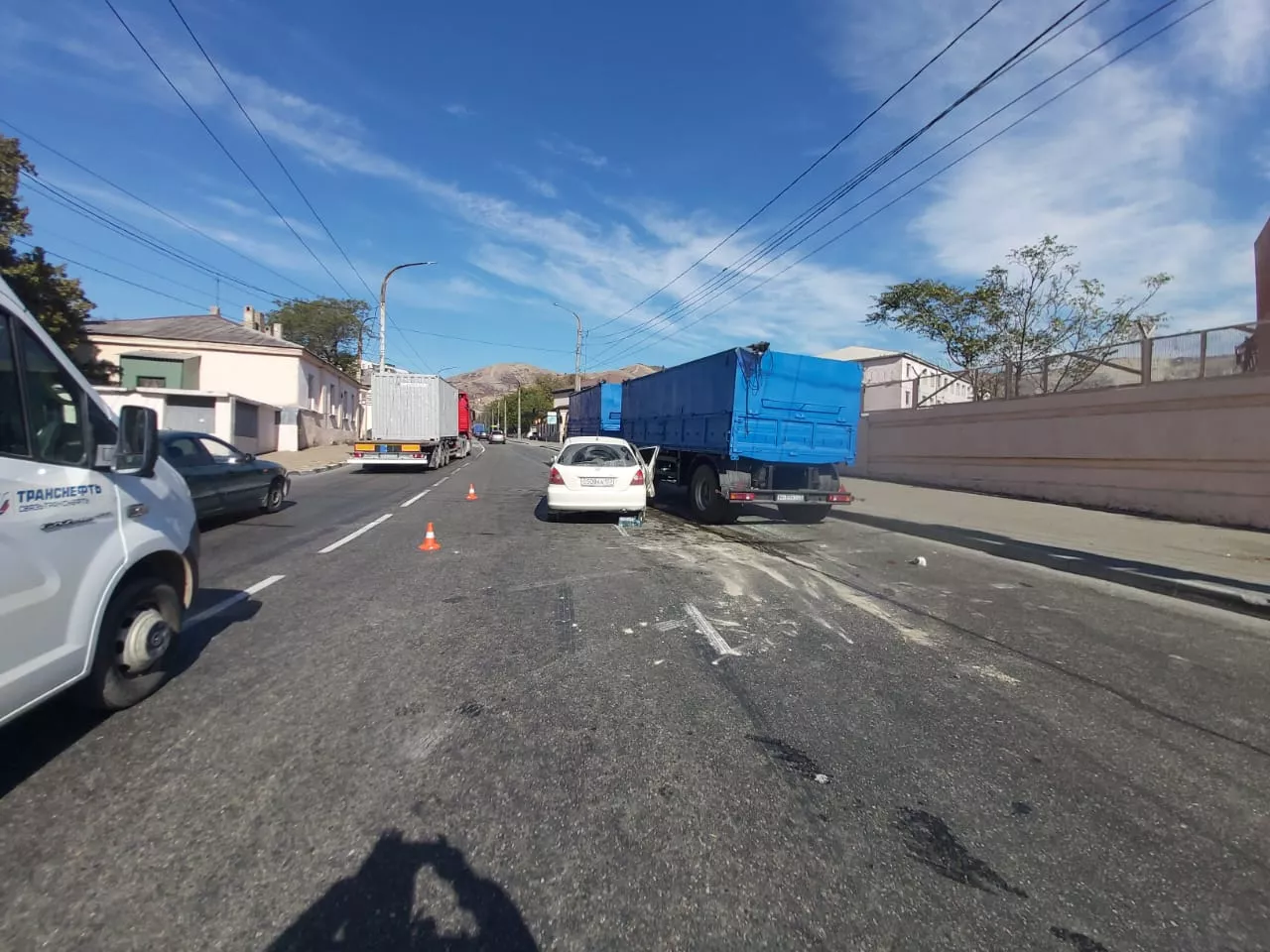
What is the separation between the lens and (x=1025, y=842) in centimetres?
277

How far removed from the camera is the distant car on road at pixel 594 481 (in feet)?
36.2

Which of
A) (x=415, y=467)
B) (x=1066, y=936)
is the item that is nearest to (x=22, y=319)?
(x=1066, y=936)

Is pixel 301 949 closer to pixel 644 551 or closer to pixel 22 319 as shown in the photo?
pixel 22 319

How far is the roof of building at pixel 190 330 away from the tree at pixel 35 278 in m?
8.81

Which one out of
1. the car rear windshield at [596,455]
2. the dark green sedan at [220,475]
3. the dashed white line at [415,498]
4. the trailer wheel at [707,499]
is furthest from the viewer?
the dashed white line at [415,498]

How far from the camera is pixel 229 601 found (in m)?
6.07

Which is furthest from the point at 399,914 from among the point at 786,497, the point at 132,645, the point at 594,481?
the point at 786,497

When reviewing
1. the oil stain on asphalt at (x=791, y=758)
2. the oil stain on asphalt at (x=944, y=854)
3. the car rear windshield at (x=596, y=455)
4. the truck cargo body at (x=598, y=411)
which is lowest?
the oil stain on asphalt at (x=944, y=854)

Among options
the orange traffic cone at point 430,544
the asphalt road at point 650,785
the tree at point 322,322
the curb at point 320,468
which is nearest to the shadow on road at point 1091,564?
the asphalt road at point 650,785

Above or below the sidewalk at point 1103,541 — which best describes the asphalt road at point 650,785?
below

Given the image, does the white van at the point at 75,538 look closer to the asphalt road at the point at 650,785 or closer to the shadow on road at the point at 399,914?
the asphalt road at the point at 650,785

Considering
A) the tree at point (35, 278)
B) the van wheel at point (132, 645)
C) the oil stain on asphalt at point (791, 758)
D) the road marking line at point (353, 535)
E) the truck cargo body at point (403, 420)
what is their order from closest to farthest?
the oil stain on asphalt at point (791, 758) < the van wheel at point (132, 645) < the road marking line at point (353, 535) < the tree at point (35, 278) < the truck cargo body at point (403, 420)

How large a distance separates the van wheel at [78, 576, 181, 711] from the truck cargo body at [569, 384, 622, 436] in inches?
680

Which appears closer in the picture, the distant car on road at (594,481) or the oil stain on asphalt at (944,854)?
the oil stain on asphalt at (944,854)
